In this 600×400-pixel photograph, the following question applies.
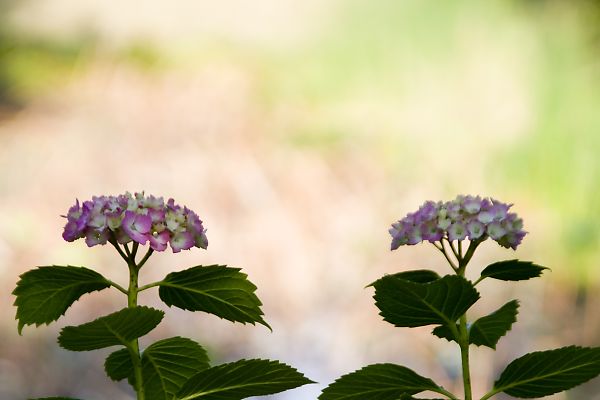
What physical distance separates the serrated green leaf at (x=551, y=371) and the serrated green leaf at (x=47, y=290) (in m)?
0.35

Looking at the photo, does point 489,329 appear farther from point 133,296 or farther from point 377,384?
point 133,296

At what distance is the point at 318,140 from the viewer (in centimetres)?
296

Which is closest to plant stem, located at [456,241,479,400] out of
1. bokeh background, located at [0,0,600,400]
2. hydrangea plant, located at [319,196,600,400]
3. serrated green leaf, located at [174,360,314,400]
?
hydrangea plant, located at [319,196,600,400]

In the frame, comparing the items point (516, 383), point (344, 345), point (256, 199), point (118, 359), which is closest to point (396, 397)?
point (516, 383)

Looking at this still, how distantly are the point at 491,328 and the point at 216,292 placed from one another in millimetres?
251

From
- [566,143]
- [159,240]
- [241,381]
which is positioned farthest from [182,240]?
[566,143]

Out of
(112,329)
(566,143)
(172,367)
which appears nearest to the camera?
(112,329)

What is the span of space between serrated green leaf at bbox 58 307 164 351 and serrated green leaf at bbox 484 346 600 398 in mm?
307

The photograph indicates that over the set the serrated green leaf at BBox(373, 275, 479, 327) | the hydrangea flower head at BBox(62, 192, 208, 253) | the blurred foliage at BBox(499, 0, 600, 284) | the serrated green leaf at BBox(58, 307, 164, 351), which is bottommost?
the serrated green leaf at BBox(58, 307, 164, 351)

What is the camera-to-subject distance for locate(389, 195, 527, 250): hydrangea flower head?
0.79 metres

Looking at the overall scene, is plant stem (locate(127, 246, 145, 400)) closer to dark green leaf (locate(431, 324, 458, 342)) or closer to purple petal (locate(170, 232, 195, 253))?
purple petal (locate(170, 232, 195, 253))

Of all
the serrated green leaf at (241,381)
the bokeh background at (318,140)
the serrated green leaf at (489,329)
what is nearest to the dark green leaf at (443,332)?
the serrated green leaf at (489,329)

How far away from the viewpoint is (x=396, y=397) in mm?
775

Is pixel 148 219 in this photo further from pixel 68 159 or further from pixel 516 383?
pixel 68 159
